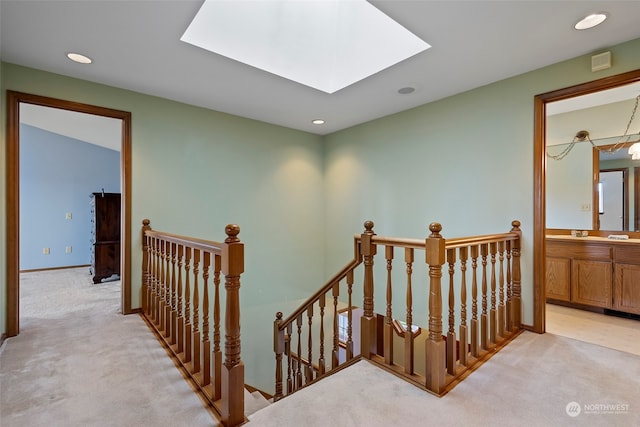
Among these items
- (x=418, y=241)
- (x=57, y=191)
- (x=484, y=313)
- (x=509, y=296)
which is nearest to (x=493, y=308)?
(x=484, y=313)

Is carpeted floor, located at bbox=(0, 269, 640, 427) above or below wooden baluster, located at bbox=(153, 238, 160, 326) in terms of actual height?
below

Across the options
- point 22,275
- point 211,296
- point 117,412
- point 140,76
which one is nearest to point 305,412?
point 117,412

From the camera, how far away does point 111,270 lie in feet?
15.7

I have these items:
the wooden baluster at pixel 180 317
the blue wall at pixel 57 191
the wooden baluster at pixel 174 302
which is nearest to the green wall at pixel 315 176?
the wooden baluster at pixel 174 302

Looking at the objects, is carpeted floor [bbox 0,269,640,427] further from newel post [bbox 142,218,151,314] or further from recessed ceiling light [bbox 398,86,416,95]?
recessed ceiling light [bbox 398,86,416,95]

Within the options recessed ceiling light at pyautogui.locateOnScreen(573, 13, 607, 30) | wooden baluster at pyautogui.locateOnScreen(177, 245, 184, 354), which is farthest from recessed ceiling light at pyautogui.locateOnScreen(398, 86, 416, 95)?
wooden baluster at pyautogui.locateOnScreen(177, 245, 184, 354)

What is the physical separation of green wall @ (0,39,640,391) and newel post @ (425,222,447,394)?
1490 mm

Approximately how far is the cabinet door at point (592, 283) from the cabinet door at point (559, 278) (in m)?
0.05

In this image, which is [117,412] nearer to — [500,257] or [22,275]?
[500,257]

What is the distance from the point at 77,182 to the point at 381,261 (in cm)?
621

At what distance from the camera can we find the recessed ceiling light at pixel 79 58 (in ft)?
7.87

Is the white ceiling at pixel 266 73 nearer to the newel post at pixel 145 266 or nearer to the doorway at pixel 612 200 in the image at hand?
the newel post at pixel 145 266

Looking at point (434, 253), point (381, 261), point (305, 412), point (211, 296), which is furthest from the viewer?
point (381, 261)

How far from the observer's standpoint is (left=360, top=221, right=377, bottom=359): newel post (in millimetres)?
2109
